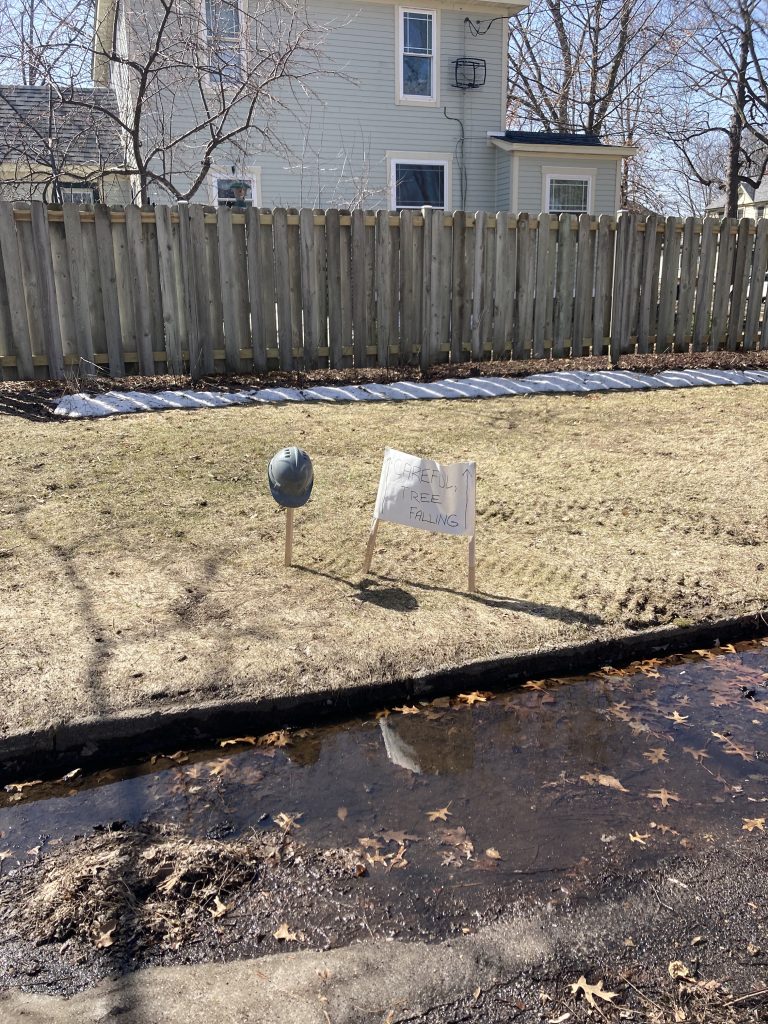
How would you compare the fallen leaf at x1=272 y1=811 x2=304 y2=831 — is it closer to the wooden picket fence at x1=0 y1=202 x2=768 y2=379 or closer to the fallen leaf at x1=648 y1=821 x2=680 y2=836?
the fallen leaf at x1=648 y1=821 x2=680 y2=836

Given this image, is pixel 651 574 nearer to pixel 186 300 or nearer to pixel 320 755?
pixel 320 755

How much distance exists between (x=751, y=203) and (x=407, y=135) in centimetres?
2762

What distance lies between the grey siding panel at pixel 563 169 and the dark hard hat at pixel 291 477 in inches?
→ 656

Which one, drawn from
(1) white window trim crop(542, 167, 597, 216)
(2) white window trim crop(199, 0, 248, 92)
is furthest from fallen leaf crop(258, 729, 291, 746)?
(1) white window trim crop(542, 167, 597, 216)

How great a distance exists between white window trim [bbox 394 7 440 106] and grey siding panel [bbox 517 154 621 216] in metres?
2.48

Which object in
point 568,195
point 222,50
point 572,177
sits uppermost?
point 222,50

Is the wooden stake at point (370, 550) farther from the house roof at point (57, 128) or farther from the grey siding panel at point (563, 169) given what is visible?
the grey siding panel at point (563, 169)

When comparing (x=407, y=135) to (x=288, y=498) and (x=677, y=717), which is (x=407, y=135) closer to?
(x=288, y=498)

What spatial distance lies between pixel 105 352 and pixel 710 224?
307 inches

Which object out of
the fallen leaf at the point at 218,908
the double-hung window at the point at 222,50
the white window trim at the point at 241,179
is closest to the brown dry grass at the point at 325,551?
the fallen leaf at the point at 218,908

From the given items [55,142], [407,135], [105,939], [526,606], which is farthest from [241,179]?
[105,939]

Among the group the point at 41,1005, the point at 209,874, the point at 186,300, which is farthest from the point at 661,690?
the point at 186,300

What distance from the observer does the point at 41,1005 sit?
2150mm

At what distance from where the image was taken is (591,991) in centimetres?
222
